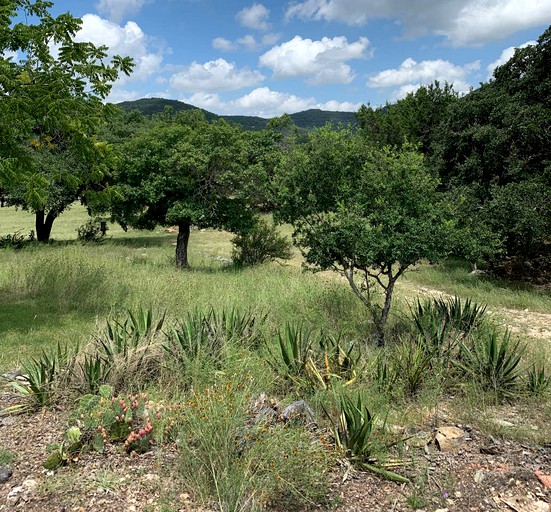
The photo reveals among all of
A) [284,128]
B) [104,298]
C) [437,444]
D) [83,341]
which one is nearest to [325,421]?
[437,444]

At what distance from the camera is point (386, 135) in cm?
2761

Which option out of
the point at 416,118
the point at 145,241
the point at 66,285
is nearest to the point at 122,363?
the point at 66,285

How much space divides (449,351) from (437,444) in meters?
2.07

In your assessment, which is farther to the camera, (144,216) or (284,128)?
(284,128)

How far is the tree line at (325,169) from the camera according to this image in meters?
7.55

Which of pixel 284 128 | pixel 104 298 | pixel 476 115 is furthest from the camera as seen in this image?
pixel 284 128

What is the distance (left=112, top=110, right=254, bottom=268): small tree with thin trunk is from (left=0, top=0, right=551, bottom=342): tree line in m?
0.05

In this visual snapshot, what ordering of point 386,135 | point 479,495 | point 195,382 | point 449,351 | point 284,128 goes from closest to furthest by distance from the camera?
point 479,495 < point 195,382 < point 449,351 < point 386,135 < point 284,128

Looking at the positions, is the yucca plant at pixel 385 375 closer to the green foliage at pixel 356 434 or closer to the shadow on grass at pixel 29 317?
the green foliage at pixel 356 434

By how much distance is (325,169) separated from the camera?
339 inches

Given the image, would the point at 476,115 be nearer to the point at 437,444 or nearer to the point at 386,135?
the point at 386,135

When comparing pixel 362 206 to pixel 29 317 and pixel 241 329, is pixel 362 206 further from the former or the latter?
pixel 29 317

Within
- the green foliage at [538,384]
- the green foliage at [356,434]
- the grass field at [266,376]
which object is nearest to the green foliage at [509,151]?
the grass field at [266,376]

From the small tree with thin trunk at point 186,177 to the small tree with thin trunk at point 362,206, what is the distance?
727 cm
